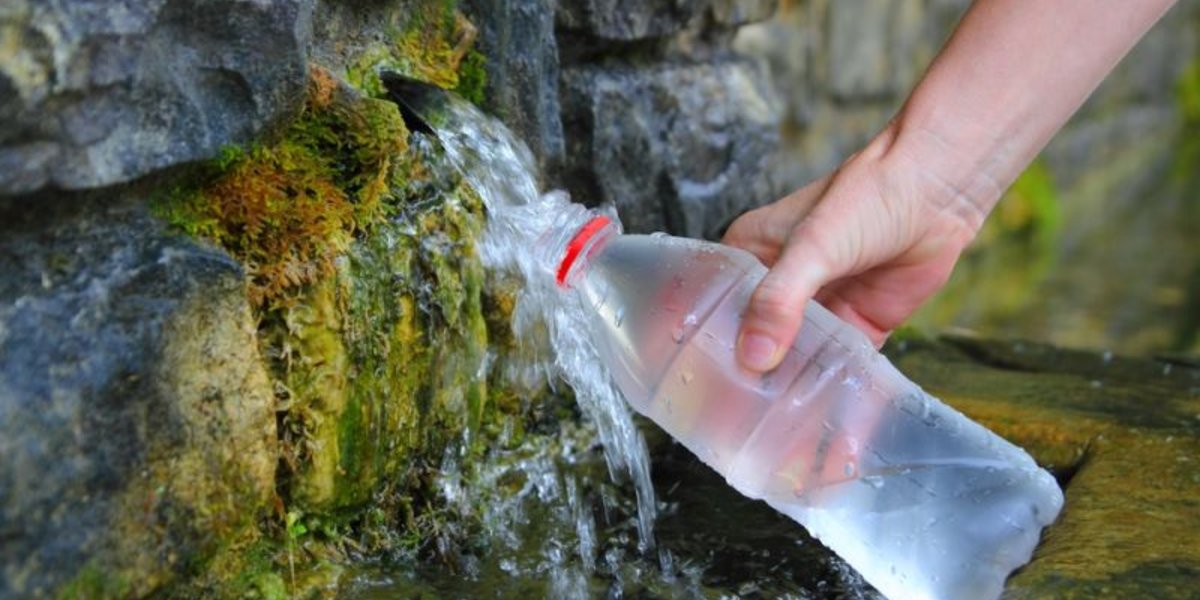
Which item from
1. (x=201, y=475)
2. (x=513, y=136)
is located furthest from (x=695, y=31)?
(x=201, y=475)

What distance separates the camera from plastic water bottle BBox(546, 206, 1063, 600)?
1818mm

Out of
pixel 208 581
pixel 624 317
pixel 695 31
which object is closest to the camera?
pixel 208 581

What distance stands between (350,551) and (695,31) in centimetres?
146

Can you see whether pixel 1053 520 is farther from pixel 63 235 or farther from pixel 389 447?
pixel 63 235

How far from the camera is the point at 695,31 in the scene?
2.84 meters

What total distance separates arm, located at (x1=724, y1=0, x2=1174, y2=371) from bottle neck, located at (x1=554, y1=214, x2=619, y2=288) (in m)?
0.23

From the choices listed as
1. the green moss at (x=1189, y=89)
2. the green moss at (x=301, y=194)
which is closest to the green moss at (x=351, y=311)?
the green moss at (x=301, y=194)

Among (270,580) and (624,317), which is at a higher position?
(624,317)

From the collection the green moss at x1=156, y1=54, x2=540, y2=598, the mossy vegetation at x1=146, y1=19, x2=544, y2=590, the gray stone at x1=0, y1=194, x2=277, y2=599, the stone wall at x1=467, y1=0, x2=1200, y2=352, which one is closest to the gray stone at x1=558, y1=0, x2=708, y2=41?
the stone wall at x1=467, y1=0, x2=1200, y2=352

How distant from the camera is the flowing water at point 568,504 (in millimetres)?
1796

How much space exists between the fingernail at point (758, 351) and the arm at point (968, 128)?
0.53 ft

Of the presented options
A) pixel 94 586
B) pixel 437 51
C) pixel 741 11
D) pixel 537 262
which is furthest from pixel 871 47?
pixel 94 586

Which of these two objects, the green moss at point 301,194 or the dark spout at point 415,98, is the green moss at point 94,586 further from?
the dark spout at point 415,98

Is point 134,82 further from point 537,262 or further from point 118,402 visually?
point 537,262
